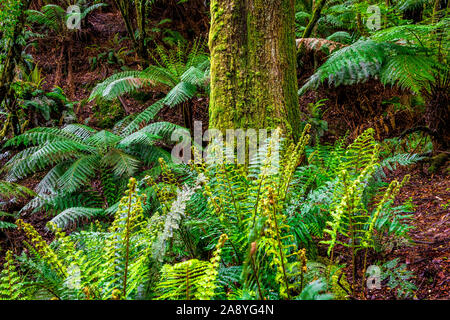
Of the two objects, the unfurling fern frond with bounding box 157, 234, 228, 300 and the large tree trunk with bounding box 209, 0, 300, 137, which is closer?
the unfurling fern frond with bounding box 157, 234, 228, 300

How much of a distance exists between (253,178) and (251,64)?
75 centimetres

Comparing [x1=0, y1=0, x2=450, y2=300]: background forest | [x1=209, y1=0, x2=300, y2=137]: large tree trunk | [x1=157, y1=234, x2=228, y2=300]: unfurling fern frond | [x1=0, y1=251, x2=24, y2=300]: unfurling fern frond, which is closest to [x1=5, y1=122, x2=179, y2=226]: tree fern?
[x1=0, y1=0, x2=450, y2=300]: background forest

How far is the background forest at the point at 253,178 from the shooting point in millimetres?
1149

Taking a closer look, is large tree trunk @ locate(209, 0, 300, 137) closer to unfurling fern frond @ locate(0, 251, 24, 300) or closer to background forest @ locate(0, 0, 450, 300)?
background forest @ locate(0, 0, 450, 300)

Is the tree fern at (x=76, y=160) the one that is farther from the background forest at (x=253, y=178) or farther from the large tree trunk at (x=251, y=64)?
the large tree trunk at (x=251, y=64)

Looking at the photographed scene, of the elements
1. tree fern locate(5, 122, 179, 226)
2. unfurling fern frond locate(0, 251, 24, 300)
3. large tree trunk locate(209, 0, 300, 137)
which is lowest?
unfurling fern frond locate(0, 251, 24, 300)

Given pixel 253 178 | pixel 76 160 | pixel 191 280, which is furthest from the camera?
pixel 76 160

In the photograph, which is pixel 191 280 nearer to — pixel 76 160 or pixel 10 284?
pixel 10 284

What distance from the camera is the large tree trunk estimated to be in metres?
1.92

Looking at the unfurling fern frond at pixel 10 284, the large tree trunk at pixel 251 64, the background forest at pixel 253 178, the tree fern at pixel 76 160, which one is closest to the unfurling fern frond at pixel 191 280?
the background forest at pixel 253 178

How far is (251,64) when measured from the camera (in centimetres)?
192

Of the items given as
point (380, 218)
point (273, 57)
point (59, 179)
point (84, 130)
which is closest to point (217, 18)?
point (273, 57)

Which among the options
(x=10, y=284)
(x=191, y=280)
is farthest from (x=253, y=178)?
(x=10, y=284)

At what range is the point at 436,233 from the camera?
1.68 meters
